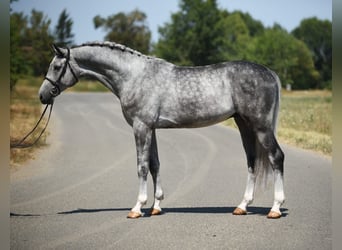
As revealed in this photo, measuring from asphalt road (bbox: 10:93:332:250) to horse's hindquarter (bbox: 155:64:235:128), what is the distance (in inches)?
50.8

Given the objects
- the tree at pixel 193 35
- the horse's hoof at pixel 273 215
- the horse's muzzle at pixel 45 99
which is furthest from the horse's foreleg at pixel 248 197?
the tree at pixel 193 35

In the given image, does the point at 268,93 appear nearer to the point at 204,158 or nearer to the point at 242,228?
the point at 242,228

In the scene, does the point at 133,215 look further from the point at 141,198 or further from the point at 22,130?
the point at 22,130

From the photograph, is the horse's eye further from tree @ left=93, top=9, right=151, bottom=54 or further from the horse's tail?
tree @ left=93, top=9, right=151, bottom=54

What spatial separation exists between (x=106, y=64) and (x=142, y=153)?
1.31 m

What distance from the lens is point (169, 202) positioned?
24.3 ft

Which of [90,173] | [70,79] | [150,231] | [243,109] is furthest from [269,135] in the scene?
[90,173]

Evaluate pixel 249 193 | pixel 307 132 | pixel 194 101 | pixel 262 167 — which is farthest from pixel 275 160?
pixel 307 132

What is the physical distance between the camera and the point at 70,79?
257 inches

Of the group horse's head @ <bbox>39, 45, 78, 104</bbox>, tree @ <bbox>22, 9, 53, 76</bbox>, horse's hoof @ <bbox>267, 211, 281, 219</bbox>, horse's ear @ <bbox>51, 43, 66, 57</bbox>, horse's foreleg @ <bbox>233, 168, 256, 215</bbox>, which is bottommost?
horse's hoof @ <bbox>267, 211, 281, 219</bbox>

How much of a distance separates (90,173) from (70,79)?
3.96 metres

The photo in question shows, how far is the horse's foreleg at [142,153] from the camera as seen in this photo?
249 inches

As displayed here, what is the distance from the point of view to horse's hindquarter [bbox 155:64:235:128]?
635cm

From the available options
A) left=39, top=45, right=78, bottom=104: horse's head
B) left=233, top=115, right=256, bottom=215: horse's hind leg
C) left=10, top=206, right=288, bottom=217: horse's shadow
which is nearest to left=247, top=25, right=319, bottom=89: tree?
left=233, top=115, right=256, bottom=215: horse's hind leg
